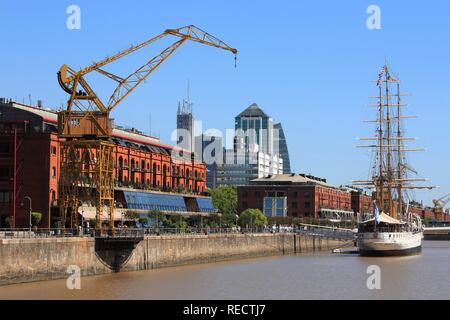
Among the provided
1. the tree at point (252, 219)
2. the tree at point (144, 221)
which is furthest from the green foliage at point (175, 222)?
the tree at point (252, 219)

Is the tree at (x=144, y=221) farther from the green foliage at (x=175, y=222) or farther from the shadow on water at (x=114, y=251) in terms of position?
the shadow on water at (x=114, y=251)

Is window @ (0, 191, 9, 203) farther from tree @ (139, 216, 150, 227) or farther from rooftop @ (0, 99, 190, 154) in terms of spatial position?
tree @ (139, 216, 150, 227)

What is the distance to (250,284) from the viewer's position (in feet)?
244

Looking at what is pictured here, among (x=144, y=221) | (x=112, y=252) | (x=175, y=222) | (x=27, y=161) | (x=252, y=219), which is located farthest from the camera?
(x=252, y=219)

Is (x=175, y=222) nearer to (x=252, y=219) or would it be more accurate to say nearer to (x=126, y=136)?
(x=126, y=136)

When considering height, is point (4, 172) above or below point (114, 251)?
above

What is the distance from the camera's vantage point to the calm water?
64.0 meters

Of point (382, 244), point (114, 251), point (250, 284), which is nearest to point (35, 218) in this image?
point (114, 251)

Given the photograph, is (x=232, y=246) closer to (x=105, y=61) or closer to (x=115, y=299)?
(x=105, y=61)

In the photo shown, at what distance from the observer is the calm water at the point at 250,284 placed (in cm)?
6401

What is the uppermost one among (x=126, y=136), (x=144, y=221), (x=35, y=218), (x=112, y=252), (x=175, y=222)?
(x=126, y=136)

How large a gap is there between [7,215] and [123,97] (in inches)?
697

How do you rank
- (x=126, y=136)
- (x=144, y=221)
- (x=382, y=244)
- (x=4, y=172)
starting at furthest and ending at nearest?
(x=126, y=136) → (x=382, y=244) → (x=144, y=221) → (x=4, y=172)
